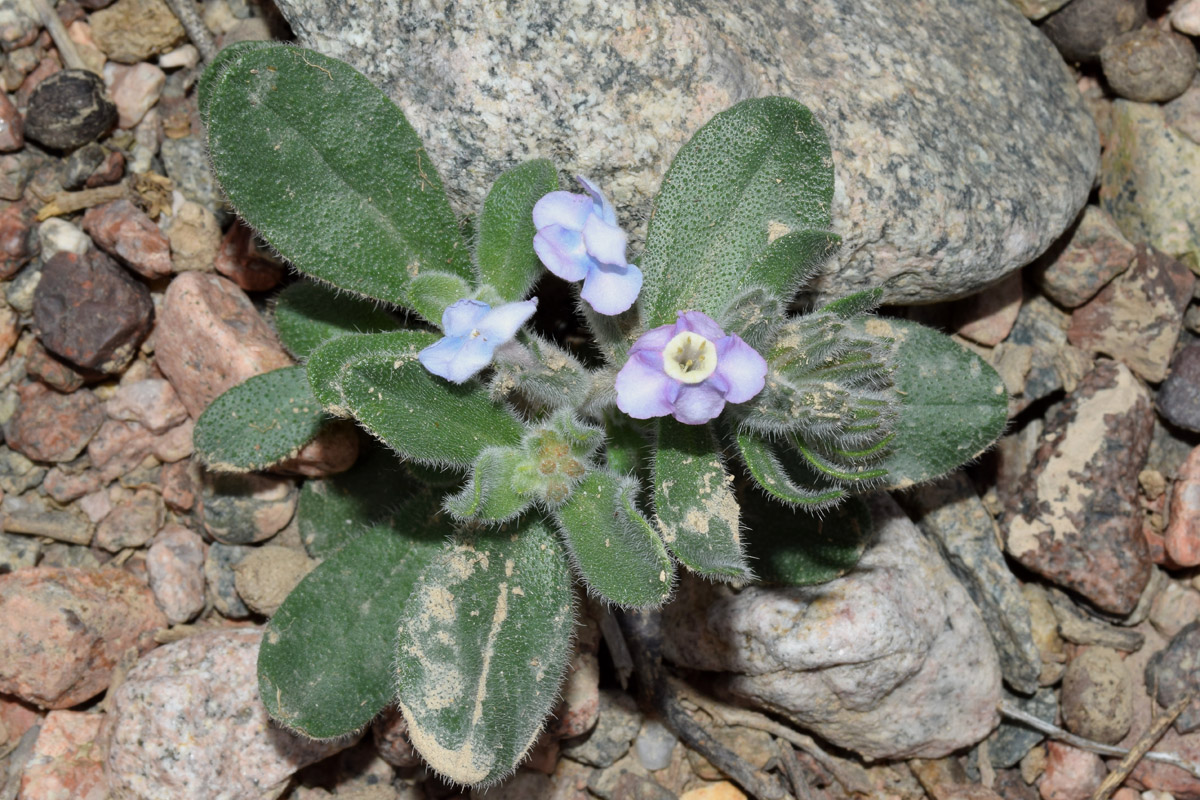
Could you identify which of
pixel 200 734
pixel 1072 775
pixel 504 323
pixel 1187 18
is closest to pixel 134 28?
pixel 504 323

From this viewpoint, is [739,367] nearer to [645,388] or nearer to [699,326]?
[699,326]

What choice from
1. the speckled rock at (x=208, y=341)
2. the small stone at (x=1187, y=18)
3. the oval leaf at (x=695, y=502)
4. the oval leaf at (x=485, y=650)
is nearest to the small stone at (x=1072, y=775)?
the oval leaf at (x=695, y=502)

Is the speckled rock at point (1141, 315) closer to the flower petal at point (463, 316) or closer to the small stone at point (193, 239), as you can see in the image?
the flower petal at point (463, 316)

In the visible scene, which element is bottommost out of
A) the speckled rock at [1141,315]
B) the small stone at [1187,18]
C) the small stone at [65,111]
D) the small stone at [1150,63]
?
the small stone at [65,111]

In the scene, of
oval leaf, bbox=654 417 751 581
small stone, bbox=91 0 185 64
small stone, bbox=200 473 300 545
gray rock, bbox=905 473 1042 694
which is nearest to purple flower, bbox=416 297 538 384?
oval leaf, bbox=654 417 751 581

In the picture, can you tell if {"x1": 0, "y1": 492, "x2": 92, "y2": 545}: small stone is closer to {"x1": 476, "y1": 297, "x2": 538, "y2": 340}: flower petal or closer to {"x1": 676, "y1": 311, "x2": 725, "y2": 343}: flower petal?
{"x1": 476, "y1": 297, "x2": 538, "y2": 340}: flower petal
